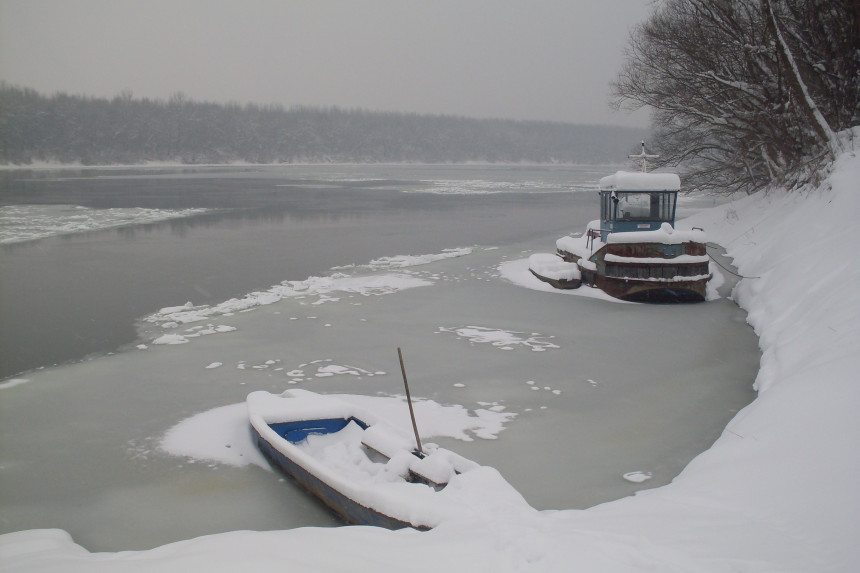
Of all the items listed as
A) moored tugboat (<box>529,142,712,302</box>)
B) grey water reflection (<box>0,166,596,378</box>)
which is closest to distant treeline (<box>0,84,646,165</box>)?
grey water reflection (<box>0,166,596,378</box>)

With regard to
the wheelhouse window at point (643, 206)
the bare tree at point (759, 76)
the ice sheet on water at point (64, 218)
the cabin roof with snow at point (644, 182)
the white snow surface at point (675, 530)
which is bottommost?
the white snow surface at point (675, 530)

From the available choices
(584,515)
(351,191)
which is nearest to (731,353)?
(584,515)

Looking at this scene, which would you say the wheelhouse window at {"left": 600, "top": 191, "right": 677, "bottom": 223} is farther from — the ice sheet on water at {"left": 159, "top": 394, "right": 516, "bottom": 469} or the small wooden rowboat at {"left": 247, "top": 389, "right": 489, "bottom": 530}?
the small wooden rowboat at {"left": 247, "top": 389, "right": 489, "bottom": 530}

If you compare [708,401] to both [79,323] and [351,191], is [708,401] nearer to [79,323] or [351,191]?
[79,323]

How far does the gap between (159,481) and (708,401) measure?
20.7 ft

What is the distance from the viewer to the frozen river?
5.86 metres

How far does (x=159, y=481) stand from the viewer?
6.07 meters

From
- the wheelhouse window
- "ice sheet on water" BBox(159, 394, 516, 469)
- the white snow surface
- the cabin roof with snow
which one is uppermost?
the cabin roof with snow

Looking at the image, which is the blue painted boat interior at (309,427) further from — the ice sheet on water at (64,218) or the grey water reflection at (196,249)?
the ice sheet on water at (64,218)

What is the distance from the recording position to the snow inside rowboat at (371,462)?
473cm

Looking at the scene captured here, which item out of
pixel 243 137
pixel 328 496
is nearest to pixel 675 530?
pixel 328 496

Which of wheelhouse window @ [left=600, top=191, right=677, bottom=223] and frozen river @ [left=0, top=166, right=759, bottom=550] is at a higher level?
wheelhouse window @ [left=600, top=191, right=677, bottom=223]

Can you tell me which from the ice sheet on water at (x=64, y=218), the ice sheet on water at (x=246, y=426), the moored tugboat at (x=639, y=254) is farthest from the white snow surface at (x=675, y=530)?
the ice sheet on water at (x=64, y=218)

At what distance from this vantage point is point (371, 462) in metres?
6.17
